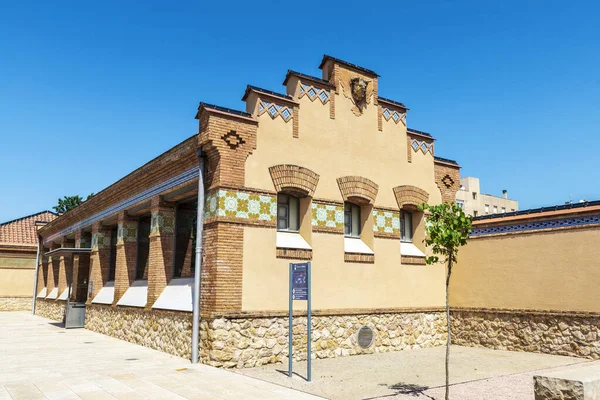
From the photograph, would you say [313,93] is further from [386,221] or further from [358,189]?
[386,221]

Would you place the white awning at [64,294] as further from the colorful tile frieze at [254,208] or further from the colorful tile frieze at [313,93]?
the colorful tile frieze at [313,93]

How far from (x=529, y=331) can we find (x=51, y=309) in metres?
23.1

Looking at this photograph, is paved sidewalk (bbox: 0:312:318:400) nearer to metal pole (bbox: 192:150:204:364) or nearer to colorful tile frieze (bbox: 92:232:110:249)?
metal pole (bbox: 192:150:204:364)

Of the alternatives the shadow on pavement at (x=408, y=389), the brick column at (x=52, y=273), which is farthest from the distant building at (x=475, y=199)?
the shadow on pavement at (x=408, y=389)

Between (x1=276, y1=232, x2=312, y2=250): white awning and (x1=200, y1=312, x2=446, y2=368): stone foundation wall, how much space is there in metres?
1.73

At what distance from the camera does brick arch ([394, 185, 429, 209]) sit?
14.8m

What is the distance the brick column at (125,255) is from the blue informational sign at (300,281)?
8733mm

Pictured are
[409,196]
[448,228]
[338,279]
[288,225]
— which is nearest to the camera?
[448,228]

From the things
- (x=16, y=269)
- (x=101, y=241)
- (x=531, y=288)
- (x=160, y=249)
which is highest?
(x=101, y=241)

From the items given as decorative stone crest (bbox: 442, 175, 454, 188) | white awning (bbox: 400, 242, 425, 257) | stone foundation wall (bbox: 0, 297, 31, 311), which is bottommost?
stone foundation wall (bbox: 0, 297, 31, 311)

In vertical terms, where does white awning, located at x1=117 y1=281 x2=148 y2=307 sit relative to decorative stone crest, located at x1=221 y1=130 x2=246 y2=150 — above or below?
below

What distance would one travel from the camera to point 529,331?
13.4 meters

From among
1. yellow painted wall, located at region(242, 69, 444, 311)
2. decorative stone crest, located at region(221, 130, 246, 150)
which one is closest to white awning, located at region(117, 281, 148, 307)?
yellow painted wall, located at region(242, 69, 444, 311)

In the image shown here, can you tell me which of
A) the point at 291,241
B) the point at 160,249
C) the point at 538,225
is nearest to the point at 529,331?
the point at 538,225
